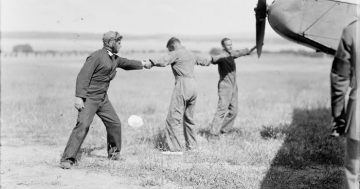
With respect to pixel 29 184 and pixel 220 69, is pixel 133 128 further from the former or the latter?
pixel 29 184

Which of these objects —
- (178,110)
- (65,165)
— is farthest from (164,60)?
(65,165)

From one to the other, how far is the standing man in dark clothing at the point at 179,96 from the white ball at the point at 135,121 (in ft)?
10.7

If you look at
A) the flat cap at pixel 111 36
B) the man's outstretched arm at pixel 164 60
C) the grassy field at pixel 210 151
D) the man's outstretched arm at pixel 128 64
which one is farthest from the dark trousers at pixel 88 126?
the man's outstretched arm at pixel 164 60

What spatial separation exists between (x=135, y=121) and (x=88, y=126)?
4.89 meters

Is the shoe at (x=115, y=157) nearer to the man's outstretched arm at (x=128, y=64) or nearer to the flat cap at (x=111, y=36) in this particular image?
the man's outstretched arm at (x=128, y=64)

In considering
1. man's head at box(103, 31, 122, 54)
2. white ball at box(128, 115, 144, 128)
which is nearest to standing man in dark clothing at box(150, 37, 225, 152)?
man's head at box(103, 31, 122, 54)

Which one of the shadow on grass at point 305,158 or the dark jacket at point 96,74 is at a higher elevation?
the dark jacket at point 96,74

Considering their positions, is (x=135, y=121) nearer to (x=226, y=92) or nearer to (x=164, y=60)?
(x=226, y=92)

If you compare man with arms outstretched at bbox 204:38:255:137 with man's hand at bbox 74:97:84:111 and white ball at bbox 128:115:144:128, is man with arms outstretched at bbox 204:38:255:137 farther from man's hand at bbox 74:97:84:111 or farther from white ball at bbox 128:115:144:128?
man's hand at bbox 74:97:84:111

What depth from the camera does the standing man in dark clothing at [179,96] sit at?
9055mm

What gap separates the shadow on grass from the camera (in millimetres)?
7207

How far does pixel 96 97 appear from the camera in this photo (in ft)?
26.6

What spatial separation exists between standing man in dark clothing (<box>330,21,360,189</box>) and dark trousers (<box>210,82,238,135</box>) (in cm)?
585

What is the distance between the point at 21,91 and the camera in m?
22.2
